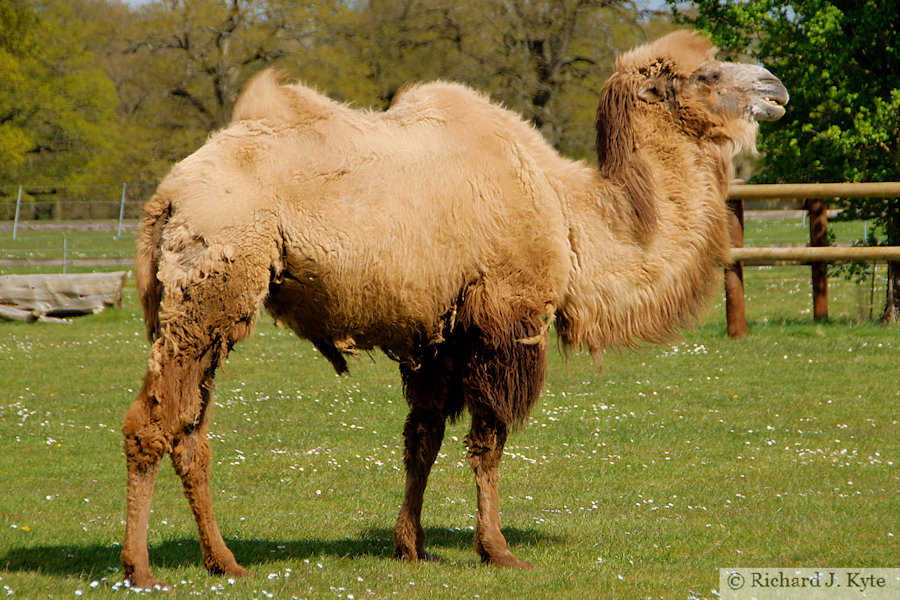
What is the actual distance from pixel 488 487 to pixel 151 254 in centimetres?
223

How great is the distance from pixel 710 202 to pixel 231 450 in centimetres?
472

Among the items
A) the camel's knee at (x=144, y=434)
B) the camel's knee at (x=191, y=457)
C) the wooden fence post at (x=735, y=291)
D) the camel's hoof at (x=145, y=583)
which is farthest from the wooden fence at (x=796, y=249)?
the camel's hoof at (x=145, y=583)

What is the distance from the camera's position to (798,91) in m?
13.1

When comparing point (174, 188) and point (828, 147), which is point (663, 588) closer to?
point (174, 188)

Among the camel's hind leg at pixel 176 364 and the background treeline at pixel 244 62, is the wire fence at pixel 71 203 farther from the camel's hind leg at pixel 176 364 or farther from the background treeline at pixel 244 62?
the camel's hind leg at pixel 176 364

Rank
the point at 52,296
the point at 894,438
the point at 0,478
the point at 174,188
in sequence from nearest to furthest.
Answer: the point at 174,188, the point at 0,478, the point at 894,438, the point at 52,296

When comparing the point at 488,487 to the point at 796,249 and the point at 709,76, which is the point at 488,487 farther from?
the point at 796,249

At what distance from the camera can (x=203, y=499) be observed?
16.2 feet

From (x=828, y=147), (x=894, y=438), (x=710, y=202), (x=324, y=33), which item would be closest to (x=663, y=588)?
(x=710, y=202)

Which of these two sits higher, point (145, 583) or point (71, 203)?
point (71, 203)

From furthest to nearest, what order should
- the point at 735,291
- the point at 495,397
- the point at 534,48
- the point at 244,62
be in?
the point at 244,62
the point at 534,48
the point at 735,291
the point at 495,397

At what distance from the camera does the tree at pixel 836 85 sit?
12.4 m

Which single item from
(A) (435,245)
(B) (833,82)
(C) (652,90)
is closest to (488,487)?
(A) (435,245)

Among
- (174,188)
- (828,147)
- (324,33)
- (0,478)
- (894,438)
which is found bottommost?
(0,478)
